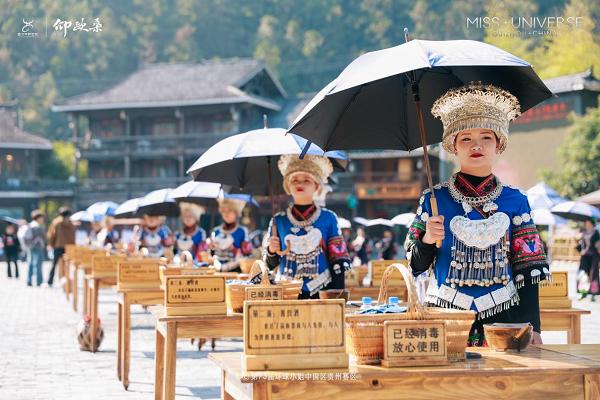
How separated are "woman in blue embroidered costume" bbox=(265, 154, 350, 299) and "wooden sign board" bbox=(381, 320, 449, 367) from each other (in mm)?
3743

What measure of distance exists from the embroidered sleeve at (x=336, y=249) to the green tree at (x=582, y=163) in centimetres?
3177

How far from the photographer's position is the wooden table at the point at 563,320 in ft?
25.0

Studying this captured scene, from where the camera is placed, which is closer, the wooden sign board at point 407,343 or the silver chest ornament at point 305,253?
the wooden sign board at point 407,343

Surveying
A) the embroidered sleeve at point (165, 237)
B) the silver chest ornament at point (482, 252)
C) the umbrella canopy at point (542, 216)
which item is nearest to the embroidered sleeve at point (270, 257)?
the silver chest ornament at point (482, 252)

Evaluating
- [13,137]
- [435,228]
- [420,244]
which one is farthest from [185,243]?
[13,137]

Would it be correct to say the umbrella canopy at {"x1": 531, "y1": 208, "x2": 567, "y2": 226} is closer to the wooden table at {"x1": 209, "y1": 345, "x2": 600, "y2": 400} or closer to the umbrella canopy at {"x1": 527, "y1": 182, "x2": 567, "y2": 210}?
the umbrella canopy at {"x1": 527, "y1": 182, "x2": 567, "y2": 210}

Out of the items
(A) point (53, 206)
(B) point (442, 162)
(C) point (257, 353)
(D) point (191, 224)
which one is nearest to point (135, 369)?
(D) point (191, 224)

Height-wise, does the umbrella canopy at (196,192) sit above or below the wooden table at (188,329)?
above

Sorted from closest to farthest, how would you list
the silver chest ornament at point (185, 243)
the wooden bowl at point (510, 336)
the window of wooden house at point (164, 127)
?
1. the wooden bowl at point (510, 336)
2. the silver chest ornament at point (185, 243)
3. the window of wooden house at point (164, 127)

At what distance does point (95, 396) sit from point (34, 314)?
9459mm

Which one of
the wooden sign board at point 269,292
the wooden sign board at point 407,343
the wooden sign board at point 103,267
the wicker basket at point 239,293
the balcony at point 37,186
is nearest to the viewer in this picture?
the wooden sign board at point 407,343

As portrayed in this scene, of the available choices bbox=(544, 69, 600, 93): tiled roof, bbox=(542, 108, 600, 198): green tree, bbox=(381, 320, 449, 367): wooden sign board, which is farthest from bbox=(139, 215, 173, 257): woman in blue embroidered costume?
bbox=(544, 69, 600, 93): tiled roof

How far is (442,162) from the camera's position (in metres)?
51.7

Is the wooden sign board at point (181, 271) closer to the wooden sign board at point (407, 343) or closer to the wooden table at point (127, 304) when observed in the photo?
the wooden table at point (127, 304)
